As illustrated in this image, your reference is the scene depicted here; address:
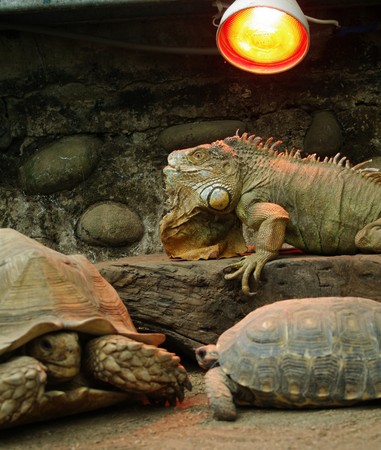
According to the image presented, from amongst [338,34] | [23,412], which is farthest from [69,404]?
[338,34]

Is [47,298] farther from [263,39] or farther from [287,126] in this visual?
[287,126]

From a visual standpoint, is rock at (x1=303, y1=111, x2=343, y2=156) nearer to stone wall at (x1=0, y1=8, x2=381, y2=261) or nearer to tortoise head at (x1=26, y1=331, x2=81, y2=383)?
stone wall at (x1=0, y1=8, x2=381, y2=261)

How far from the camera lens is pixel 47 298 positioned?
3.50 m

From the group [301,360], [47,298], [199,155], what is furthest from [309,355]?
[199,155]

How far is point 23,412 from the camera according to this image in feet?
10.3

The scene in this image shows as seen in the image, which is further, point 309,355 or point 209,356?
point 209,356

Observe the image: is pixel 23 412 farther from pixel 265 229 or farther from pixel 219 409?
pixel 265 229

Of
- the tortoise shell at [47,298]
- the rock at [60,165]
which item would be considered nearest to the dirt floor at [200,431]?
the tortoise shell at [47,298]

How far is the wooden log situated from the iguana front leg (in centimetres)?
6

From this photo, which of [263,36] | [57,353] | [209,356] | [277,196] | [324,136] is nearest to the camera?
[57,353]

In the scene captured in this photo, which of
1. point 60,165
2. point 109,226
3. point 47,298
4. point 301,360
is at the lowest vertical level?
point 301,360

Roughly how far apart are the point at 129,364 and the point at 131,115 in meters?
2.92

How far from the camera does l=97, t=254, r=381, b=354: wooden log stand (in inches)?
168

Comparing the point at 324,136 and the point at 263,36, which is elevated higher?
the point at 263,36
